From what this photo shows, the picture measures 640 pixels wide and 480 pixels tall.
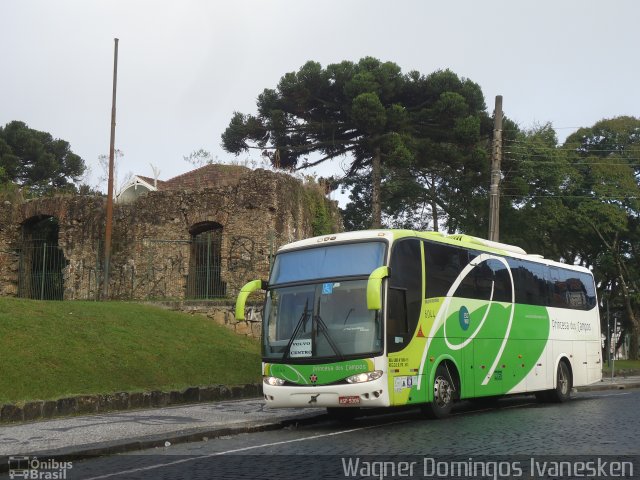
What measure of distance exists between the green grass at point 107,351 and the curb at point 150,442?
143 inches

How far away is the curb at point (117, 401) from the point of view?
13.1 metres

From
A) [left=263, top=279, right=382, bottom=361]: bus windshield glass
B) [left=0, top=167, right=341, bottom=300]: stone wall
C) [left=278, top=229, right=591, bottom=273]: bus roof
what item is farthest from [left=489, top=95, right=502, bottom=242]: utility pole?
[left=263, top=279, right=382, bottom=361]: bus windshield glass

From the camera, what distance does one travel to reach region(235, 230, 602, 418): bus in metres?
12.7

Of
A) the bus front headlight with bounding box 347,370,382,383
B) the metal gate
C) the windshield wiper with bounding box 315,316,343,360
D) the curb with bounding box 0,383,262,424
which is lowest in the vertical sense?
the curb with bounding box 0,383,262,424

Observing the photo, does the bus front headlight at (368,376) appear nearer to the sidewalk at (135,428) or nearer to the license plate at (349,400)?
the license plate at (349,400)

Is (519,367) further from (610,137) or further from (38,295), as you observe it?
(610,137)

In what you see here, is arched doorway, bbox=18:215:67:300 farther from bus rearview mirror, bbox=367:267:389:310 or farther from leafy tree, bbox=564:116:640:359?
leafy tree, bbox=564:116:640:359

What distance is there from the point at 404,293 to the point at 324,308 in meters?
1.33

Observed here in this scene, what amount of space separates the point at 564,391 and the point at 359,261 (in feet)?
25.6

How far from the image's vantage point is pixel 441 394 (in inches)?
553

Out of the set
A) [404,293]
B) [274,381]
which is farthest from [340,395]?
[404,293]

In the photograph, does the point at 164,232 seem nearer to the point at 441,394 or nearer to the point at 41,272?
the point at 41,272

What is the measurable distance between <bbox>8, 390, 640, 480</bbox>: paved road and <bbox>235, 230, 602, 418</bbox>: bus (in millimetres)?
679

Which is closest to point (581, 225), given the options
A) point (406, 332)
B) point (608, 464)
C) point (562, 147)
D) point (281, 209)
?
point (562, 147)
